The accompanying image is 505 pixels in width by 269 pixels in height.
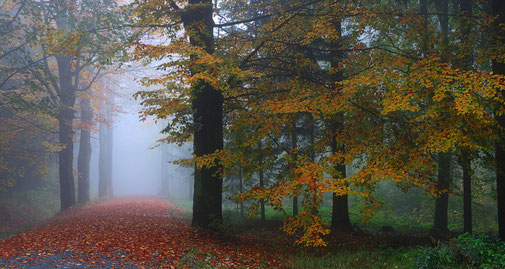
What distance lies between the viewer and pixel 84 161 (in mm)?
23078

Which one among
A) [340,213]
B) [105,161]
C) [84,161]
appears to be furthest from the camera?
[105,161]

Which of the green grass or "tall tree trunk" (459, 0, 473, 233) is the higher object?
"tall tree trunk" (459, 0, 473, 233)

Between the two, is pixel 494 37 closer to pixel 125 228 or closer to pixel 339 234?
pixel 339 234

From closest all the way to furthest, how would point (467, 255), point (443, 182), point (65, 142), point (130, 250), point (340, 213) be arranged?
point (467, 255)
point (130, 250)
point (340, 213)
point (443, 182)
point (65, 142)

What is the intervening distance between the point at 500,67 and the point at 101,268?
9.12 m

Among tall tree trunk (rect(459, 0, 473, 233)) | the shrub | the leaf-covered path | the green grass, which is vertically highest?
tall tree trunk (rect(459, 0, 473, 233))

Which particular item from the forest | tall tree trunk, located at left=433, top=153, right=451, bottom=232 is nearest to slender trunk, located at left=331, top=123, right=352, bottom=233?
the forest

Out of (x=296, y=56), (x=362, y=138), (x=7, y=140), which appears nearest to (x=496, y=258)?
(x=362, y=138)

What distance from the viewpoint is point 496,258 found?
5.43m

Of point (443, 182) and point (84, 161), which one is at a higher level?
point (84, 161)

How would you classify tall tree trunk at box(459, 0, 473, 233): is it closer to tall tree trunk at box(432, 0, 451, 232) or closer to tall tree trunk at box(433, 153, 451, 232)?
tall tree trunk at box(432, 0, 451, 232)

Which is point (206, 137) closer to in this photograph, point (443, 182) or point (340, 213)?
point (340, 213)

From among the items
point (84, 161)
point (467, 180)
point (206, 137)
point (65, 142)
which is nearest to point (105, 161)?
point (84, 161)

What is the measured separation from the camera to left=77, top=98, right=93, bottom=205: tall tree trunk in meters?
21.7
